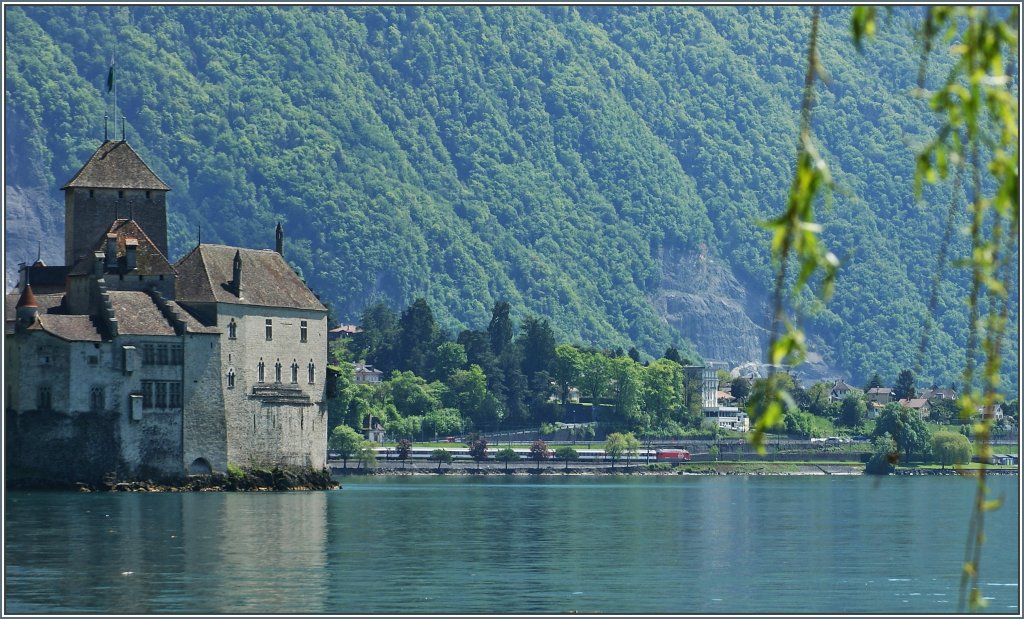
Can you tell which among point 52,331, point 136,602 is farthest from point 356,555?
point 52,331

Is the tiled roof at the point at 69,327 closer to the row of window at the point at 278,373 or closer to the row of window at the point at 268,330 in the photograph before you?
the row of window at the point at 268,330

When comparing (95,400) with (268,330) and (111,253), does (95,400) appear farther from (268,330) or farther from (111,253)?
(268,330)

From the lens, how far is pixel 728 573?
2228 inches

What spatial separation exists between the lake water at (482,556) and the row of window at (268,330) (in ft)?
35.3

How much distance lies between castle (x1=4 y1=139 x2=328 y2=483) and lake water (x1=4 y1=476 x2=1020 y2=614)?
5.25 meters

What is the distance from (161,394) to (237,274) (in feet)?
33.5

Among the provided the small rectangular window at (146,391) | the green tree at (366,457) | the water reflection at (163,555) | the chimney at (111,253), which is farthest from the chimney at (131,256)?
the green tree at (366,457)

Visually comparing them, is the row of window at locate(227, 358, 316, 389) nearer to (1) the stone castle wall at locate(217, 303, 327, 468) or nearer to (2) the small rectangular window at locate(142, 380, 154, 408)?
(1) the stone castle wall at locate(217, 303, 327, 468)

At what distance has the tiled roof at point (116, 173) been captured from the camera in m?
122

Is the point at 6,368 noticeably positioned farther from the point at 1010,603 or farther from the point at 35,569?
the point at 1010,603

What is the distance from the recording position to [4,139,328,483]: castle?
363 feet

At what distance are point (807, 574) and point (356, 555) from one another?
13739 millimetres

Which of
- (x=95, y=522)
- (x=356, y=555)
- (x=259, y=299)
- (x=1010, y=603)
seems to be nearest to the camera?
(x=1010, y=603)

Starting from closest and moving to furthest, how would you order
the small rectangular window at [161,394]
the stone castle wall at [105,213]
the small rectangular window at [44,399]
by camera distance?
the small rectangular window at [44,399]
the small rectangular window at [161,394]
the stone castle wall at [105,213]
